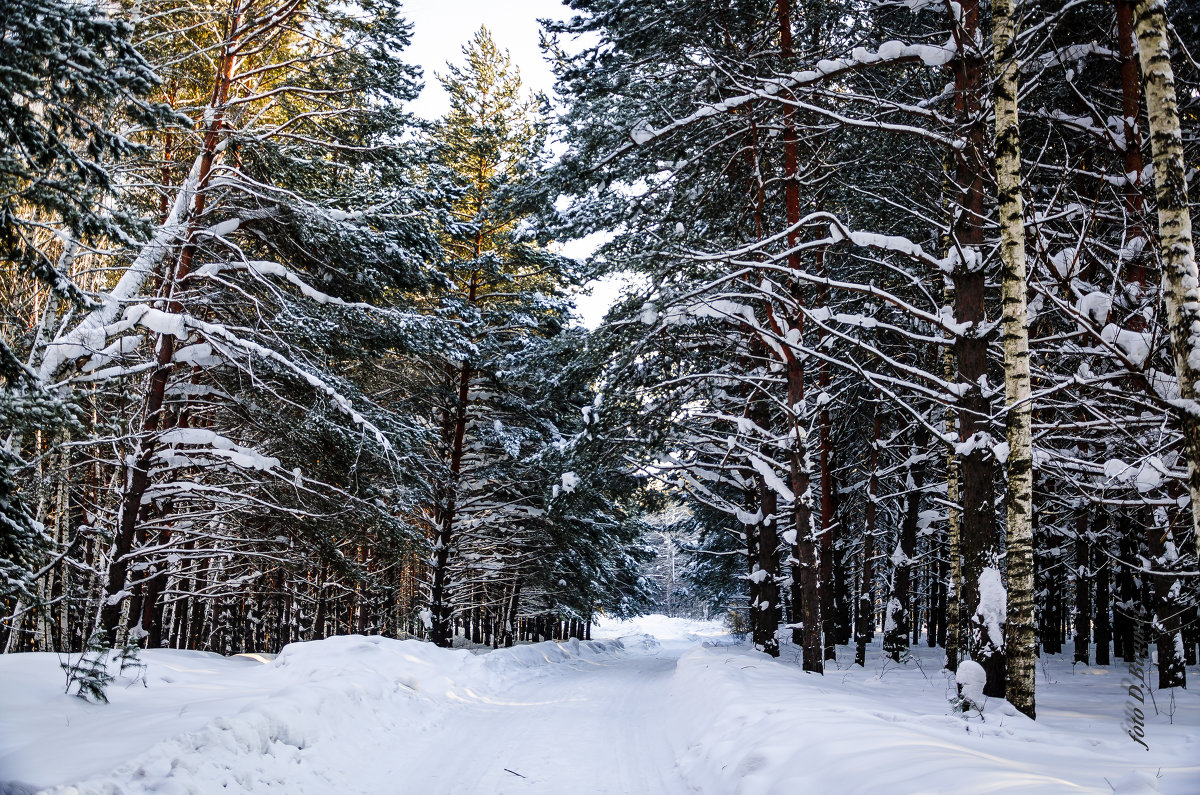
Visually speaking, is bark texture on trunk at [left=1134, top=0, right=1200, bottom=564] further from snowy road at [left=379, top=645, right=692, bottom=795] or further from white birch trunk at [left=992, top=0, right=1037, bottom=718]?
snowy road at [left=379, top=645, right=692, bottom=795]

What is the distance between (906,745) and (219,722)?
5240mm

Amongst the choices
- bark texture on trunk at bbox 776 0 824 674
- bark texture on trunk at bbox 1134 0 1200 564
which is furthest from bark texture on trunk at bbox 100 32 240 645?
bark texture on trunk at bbox 1134 0 1200 564

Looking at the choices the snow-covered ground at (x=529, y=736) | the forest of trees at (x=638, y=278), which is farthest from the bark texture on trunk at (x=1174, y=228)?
the snow-covered ground at (x=529, y=736)

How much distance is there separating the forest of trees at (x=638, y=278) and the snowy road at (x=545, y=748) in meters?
3.40

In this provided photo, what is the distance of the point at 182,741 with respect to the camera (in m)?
4.45

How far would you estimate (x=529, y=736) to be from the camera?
7172 millimetres

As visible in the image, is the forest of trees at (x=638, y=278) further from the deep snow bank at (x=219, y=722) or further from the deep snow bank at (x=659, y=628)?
the deep snow bank at (x=659, y=628)

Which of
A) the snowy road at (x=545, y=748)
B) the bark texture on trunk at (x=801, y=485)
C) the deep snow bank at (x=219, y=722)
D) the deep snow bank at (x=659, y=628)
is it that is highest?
the bark texture on trunk at (x=801, y=485)

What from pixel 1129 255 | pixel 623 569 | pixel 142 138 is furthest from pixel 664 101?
pixel 623 569

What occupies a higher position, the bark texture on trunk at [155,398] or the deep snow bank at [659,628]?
the bark texture on trunk at [155,398]

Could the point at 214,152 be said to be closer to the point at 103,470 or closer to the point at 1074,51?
the point at 103,470

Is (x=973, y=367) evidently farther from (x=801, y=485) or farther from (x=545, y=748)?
(x=545, y=748)

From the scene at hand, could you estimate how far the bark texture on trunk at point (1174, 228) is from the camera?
154 inches

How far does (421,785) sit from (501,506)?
38.8 feet
